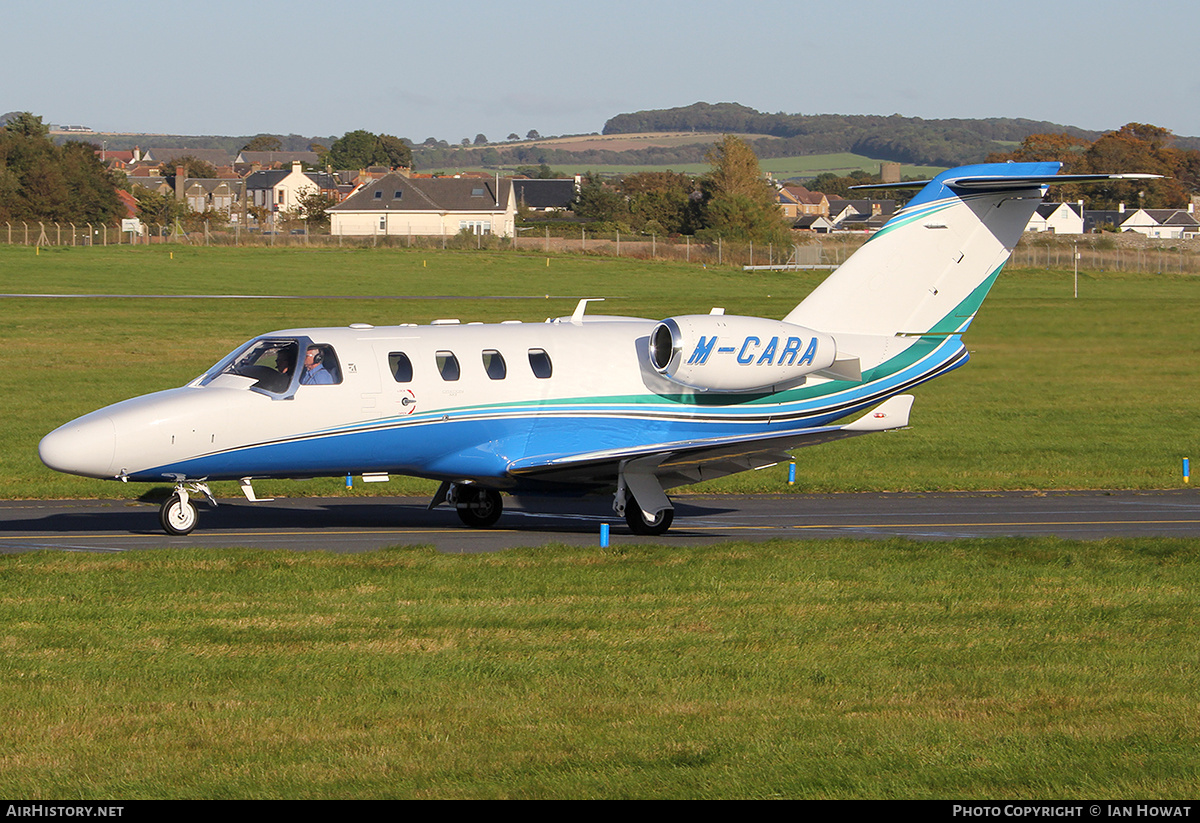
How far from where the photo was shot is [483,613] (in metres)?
14.1

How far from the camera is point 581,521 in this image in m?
23.4

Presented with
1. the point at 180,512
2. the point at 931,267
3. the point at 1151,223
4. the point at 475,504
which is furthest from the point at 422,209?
the point at 180,512

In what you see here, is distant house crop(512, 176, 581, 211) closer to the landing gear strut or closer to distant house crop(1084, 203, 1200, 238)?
distant house crop(1084, 203, 1200, 238)

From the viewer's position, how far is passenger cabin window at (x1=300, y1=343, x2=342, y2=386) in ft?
65.5

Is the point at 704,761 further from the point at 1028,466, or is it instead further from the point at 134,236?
the point at 134,236

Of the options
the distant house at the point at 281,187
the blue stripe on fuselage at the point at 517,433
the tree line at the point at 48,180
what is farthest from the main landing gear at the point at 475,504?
the distant house at the point at 281,187

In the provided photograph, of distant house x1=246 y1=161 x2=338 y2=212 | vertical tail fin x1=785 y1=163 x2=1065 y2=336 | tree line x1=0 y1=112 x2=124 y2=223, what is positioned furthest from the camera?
distant house x1=246 y1=161 x2=338 y2=212

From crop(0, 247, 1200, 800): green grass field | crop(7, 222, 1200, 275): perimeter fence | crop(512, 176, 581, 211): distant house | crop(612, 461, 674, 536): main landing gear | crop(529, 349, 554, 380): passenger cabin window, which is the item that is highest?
crop(512, 176, 581, 211): distant house

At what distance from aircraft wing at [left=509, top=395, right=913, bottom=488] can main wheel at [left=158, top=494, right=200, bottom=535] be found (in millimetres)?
4728

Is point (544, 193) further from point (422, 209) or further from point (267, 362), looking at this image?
point (267, 362)

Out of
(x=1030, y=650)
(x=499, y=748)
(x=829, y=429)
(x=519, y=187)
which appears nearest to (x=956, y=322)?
(x=829, y=429)

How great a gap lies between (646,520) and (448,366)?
3891mm

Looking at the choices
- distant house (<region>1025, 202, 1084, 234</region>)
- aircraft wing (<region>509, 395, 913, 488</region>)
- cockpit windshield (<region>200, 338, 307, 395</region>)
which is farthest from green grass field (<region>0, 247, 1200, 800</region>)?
distant house (<region>1025, 202, 1084, 234</region>)
